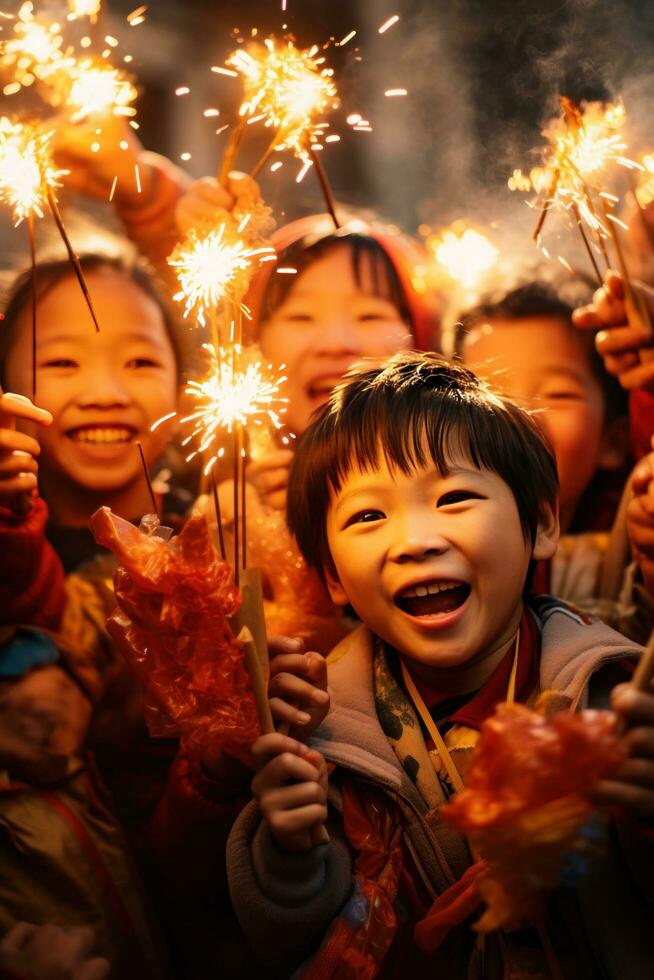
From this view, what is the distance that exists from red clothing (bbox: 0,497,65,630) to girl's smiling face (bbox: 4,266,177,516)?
0.52 ft

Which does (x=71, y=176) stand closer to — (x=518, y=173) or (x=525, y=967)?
(x=518, y=173)

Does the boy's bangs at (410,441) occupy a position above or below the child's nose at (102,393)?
below

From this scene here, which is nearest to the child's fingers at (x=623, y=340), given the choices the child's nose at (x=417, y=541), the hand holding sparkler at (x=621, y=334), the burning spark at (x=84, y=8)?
the hand holding sparkler at (x=621, y=334)

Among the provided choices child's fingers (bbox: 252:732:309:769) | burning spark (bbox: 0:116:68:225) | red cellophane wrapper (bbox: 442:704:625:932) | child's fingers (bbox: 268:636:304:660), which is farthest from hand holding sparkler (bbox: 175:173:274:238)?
red cellophane wrapper (bbox: 442:704:625:932)

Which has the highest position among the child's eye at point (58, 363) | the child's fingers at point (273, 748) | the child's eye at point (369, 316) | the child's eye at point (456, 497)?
the child's eye at point (58, 363)

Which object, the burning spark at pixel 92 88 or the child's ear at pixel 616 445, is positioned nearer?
the burning spark at pixel 92 88

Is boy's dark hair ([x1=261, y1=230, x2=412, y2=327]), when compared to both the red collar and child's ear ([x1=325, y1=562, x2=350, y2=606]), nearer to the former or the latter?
child's ear ([x1=325, y1=562, x2=350, y2=606])

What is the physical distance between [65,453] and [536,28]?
3.36 ft

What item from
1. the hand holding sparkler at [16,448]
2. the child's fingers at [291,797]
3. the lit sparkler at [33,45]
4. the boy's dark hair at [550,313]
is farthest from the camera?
the boy's dark hair at [550,313]

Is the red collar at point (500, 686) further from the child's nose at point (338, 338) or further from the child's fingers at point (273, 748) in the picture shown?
the child's nose at point (338, 338)

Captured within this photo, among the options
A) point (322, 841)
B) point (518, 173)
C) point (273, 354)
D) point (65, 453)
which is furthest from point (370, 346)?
point (322, 841)

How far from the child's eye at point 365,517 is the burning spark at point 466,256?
74 cm

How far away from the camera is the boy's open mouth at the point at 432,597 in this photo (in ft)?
3.60

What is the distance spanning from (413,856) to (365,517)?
1.20 ft
